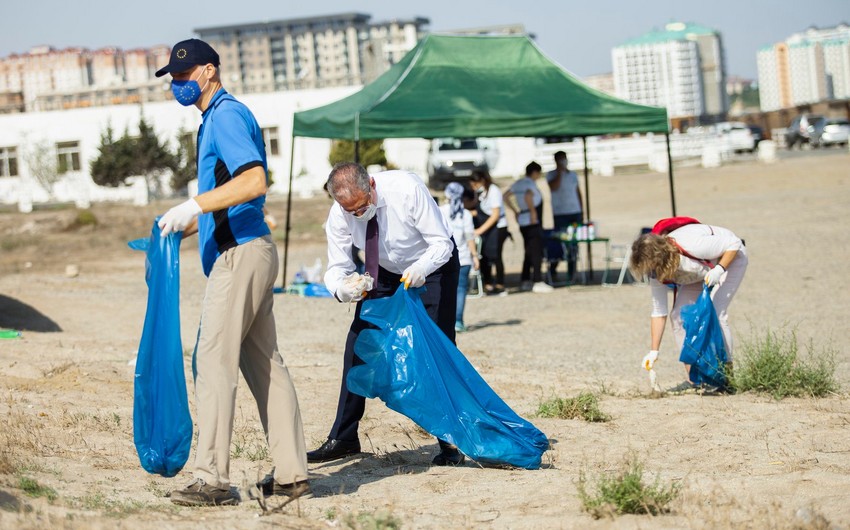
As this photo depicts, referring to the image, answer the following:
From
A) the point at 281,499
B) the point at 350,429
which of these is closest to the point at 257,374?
the point at 281,499

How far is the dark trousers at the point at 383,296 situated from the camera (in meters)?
5.36

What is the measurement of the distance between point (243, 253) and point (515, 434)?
1.66 meters

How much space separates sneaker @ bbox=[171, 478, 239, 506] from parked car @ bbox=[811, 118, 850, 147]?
4459 cm

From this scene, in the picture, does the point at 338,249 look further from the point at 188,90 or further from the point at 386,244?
the point at 188,90

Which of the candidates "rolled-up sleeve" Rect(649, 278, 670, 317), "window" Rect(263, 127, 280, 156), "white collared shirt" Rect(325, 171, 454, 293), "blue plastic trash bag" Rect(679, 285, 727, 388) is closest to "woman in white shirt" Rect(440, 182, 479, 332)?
"rolled-up sleeve" Rect(649, 278, 670, 317)

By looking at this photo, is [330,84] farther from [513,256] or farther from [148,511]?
[148,511]

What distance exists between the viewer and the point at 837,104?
5956 cm

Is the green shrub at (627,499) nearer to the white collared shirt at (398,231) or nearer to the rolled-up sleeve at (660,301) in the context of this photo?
the white collared shirt at (398,231)

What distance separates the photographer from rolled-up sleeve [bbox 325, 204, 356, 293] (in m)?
5.28

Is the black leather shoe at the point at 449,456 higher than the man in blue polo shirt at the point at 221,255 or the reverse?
the reverse

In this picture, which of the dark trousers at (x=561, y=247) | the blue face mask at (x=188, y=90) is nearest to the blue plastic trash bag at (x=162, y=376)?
the blue face mask at (x=188, y=90)

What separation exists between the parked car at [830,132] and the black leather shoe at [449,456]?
142 ft

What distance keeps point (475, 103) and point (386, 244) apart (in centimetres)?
886

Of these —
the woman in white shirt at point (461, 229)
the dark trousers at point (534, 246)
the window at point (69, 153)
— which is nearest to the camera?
the woman in white shirt at point (461, 229)
